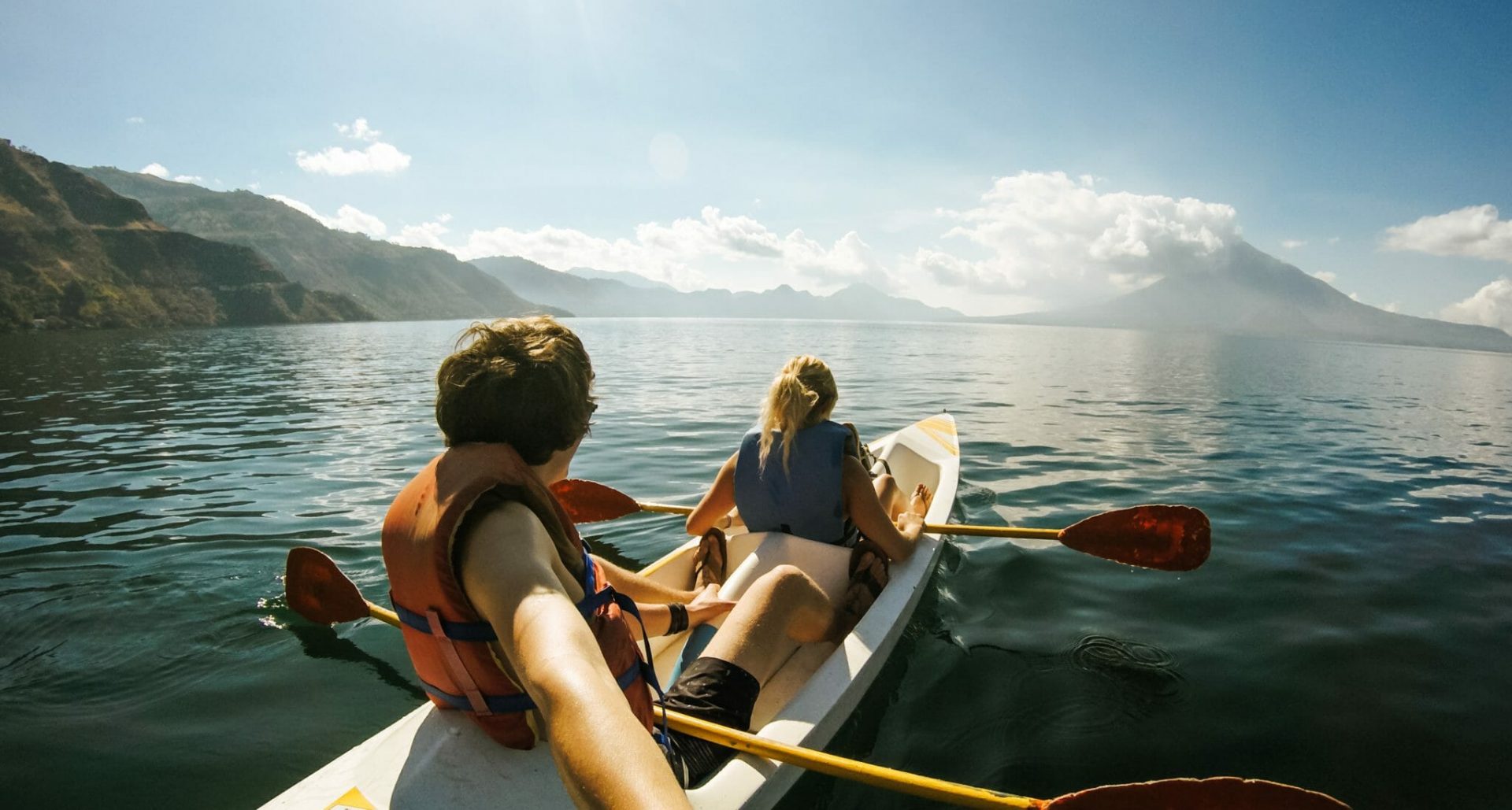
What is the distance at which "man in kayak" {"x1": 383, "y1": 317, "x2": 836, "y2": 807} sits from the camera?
50.0 inches

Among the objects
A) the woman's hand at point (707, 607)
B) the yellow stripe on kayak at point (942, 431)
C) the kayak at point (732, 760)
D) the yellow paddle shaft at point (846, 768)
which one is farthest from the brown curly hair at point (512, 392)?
the yellow stripe on kayak at point (942, 431)

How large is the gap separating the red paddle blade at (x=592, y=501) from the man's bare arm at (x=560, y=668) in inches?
199

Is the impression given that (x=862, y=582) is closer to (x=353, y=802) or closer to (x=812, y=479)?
(x=812, y=479)

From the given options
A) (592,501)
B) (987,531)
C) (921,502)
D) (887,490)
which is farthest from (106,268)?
(987,531)

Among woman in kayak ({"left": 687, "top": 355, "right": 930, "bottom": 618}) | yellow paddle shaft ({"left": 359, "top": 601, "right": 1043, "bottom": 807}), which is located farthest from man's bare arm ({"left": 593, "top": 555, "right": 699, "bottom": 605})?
woman in kayak ({"left": 687, "top": 355, "right": 930, "bottom": 618})

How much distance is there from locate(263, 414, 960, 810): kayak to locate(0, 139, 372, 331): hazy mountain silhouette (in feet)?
293

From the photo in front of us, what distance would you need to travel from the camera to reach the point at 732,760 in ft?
9.45

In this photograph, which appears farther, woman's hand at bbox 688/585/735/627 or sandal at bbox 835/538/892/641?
sandal at bbox 835/538/892/641

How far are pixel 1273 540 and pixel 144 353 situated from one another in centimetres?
4602

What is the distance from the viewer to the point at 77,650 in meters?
4.80

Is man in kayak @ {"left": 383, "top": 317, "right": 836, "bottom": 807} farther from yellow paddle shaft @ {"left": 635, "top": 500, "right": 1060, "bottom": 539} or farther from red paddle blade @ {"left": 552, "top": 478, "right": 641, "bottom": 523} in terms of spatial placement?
red paddle blade @ {"left": 552, "top": 478, "right": 641, "bottom": 523}

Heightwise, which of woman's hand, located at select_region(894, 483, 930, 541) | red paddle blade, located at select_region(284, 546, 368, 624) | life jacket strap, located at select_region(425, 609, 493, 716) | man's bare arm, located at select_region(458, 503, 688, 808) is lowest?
red paddle blade, located at select_region(284, 546, 368, 624)

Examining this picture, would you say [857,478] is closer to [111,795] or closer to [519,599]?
[519,599]

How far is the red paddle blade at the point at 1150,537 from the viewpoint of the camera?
17.9 ft
